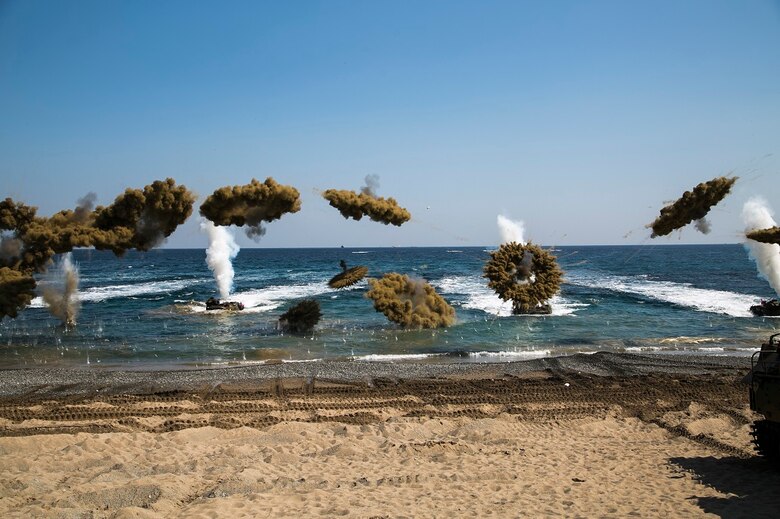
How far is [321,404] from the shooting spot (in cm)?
1507

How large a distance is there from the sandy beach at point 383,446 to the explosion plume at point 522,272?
8.33m

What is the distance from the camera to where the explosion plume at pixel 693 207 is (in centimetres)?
1706

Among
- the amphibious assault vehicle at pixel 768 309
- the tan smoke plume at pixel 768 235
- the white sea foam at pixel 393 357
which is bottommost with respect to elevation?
the white sea foam at pixel 393 357

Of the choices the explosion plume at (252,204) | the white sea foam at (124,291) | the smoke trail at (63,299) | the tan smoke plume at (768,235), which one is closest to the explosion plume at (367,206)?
the explosion plume at (252,204)

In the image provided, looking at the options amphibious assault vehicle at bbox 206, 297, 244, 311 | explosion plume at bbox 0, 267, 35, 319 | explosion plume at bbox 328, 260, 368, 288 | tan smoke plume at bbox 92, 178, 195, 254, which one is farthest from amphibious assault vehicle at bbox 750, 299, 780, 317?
explosion plume at bbox 0, 267, 35, 319

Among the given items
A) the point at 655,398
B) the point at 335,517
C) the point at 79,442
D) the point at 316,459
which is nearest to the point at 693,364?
the point at 655,398

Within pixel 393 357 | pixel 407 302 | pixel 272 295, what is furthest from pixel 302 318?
pixel 272 295

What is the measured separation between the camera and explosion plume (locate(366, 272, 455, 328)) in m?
28.3

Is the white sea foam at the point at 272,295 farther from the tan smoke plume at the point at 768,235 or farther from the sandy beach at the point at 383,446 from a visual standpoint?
the tan smoke plume at the point at 768,235

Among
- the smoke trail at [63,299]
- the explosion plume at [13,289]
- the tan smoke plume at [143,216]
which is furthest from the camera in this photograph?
the smoke trail at [63,299]

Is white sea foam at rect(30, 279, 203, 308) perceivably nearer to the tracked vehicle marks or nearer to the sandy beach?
the sandy beach

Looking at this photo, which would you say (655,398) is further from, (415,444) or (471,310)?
(471,310)

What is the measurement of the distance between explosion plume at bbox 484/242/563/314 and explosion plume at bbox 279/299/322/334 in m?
8.10

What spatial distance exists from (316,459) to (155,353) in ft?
51.4
